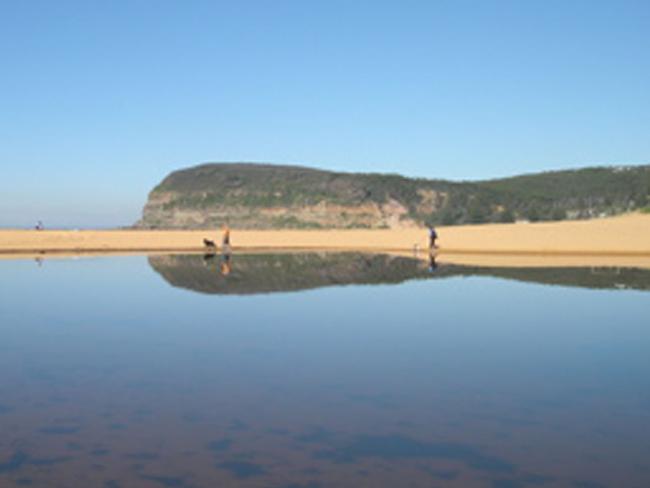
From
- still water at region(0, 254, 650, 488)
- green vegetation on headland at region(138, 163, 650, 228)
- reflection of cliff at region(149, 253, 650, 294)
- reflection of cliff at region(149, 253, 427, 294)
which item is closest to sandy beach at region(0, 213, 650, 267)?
reflection of cliff at region(149, 253, 650, 294)

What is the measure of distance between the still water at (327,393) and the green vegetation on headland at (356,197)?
118 metres

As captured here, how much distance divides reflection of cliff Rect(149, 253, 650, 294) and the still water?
423 cm

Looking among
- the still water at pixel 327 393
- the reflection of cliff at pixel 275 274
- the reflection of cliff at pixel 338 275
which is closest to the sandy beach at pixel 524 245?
the reflection of cliff at pixel 338 275

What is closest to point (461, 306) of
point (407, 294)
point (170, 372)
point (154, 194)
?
point (407, 294)

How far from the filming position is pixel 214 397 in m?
7.77

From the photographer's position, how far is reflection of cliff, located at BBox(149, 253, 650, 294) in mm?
20844

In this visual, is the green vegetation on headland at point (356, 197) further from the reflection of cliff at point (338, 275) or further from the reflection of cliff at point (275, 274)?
the reflection of cliff at point (338, 275)

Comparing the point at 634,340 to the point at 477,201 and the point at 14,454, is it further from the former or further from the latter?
the point at 477,201

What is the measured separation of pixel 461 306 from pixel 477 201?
136m

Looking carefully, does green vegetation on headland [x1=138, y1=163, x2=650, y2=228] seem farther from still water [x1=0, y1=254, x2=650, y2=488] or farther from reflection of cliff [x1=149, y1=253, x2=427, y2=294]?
still water [x1=0, y1=254, x2=650, y2=488]

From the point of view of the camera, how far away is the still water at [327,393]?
18.7 feet

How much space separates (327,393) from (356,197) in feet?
495

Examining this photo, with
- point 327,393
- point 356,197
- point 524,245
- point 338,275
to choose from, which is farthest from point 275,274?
point 356,197

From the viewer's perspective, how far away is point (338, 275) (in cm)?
2556
